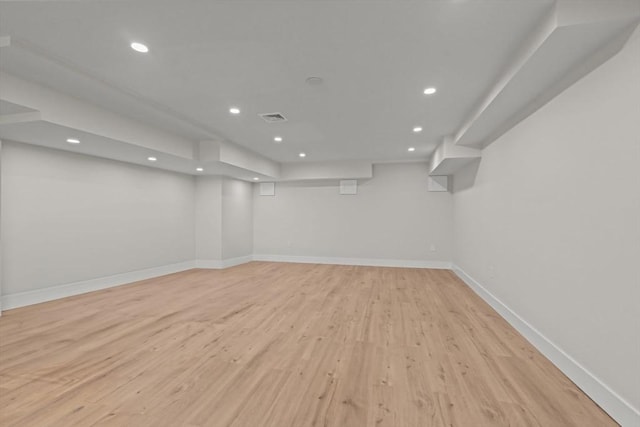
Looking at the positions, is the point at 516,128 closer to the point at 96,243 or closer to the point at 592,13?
the point at 592,13

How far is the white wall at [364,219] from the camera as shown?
6.62 metres

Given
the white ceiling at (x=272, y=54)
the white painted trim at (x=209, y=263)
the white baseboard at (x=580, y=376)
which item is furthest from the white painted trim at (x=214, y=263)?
the white baseboard at (x=580, y=376)

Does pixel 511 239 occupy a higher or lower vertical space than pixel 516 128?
lower

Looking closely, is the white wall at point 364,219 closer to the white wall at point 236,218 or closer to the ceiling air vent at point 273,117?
the white wall at point 236,218

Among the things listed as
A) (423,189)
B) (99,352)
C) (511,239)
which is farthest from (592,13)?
(423,189)

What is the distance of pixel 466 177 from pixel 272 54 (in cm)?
454

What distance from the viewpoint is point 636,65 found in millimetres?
1538

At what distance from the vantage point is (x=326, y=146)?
17.2 feet

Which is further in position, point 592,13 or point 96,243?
point 96,243

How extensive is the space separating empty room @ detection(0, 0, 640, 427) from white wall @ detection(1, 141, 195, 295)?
0.03m

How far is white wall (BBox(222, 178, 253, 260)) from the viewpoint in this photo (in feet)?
21.8

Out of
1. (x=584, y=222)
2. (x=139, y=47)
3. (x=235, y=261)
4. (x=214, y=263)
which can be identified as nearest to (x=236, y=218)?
(x=235, y=261)

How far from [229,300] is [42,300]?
276 cm

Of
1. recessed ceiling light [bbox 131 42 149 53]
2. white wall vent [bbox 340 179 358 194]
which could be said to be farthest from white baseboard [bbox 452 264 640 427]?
white wall vent [bbox 340 179 358 194]
